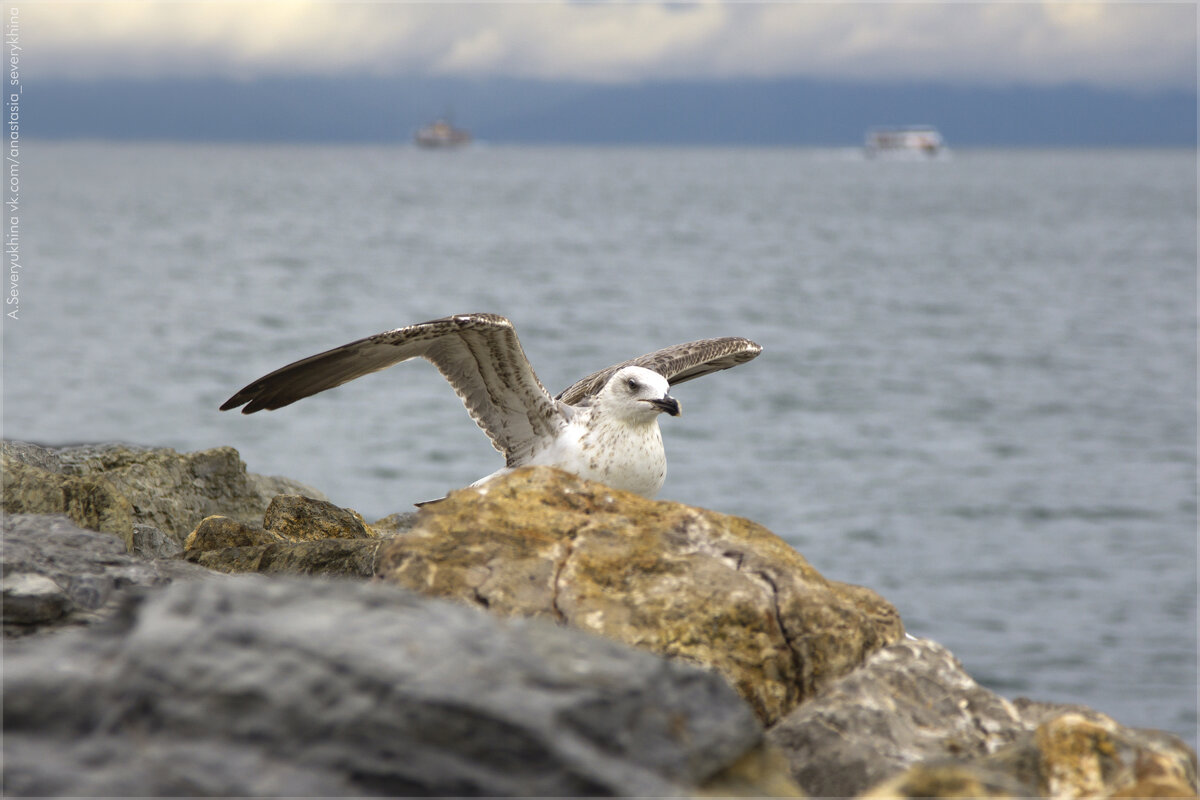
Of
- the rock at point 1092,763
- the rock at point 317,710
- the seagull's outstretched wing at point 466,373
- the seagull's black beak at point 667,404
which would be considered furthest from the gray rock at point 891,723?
the seagull's outstretched wing at point 466,373

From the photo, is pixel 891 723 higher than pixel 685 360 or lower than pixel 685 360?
lower

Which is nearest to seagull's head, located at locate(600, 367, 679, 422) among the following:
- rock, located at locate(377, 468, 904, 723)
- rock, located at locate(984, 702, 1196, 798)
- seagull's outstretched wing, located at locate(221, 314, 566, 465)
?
seagull's outstretched wing, located at locate(221, 314, 566, 465)

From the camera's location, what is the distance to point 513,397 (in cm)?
689

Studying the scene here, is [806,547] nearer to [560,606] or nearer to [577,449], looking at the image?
[577,449]

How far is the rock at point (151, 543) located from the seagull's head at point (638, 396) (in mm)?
2504

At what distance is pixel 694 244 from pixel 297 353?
123ft

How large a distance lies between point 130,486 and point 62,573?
2670mm

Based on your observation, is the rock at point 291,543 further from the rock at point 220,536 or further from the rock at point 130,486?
the rock at point 130,486

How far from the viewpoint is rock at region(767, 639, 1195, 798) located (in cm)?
320

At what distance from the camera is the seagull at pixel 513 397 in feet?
20.9

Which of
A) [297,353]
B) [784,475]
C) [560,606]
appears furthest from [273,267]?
[560,606]

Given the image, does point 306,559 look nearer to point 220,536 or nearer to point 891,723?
point 220,536

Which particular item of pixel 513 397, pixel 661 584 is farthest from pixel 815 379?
pixel 661 584

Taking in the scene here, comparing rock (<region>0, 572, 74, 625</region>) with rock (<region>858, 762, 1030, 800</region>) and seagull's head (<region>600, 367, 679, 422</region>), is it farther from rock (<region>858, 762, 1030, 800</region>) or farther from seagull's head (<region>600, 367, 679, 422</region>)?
seagull's head (<region>600, 367, 679, 422</region>)
